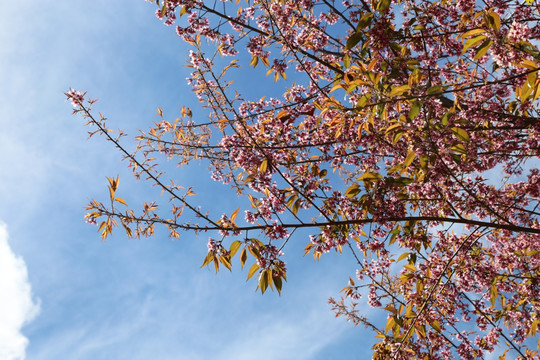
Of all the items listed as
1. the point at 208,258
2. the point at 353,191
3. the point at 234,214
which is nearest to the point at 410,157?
the point at 353,191

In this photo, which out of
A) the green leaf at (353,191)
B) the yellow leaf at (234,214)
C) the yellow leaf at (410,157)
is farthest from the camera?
the green leaf at (353,191)

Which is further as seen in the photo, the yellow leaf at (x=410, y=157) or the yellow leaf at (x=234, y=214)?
the yellow leaf at (x=234, y=214)

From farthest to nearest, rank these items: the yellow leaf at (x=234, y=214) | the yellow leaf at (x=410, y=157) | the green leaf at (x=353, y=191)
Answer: the green leaf at (x=353, y=191), the yellow leaf at (x=234, y=214), the yellow leaf at (x=410, y=157)

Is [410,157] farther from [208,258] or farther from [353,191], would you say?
[208,258]

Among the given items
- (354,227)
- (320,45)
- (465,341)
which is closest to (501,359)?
(465,341)

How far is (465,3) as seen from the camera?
440 cm

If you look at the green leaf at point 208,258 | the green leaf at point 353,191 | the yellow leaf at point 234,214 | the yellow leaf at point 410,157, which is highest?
the green leaf at point 353,191

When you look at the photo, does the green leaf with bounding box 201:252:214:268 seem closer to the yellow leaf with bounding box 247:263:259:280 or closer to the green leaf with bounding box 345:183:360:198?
the yellow leaf with bounding box 247:263:259:280

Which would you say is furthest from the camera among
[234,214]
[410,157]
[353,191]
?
[353,191]

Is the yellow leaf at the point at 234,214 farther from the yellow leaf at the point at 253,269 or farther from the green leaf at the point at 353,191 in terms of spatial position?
the green leaf at the point at 353,191

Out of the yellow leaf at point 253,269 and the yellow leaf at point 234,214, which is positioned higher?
the yellow leaf at point 234,214

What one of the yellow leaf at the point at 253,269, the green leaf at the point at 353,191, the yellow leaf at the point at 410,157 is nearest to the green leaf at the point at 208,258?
the yellow leaf at the point at 253,269

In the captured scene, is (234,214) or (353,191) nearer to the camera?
(234,214)

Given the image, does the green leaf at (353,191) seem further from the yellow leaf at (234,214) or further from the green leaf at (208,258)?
the green leaf at (208,258)
